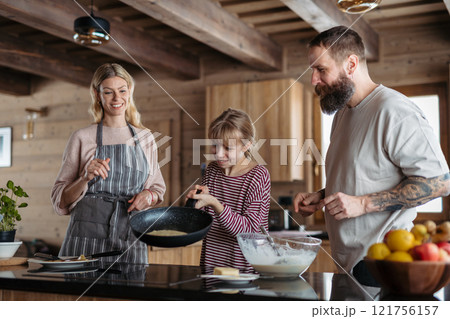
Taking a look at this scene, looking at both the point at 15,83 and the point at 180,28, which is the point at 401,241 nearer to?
the point at 180,28

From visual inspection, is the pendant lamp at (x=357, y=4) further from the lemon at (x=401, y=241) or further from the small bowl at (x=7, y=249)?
the small bowl at (x=7, y=249)

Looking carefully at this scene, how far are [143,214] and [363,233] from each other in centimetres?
72

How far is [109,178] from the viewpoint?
2.09 meters

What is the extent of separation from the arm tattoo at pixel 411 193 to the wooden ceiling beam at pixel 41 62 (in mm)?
3907

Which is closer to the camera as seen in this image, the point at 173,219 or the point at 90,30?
the point at 173,219

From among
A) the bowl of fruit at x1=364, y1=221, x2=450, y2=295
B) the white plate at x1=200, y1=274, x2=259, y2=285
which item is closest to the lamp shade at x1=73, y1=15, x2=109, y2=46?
the white plate at x1=200, y1=274, x2=259, y2=285

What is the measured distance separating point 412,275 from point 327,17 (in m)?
2.75

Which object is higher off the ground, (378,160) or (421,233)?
(378,160)

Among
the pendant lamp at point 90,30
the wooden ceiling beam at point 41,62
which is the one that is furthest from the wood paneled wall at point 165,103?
the pendant lamp at point 90,30

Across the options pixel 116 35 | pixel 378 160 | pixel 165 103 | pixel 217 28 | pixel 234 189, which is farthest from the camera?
pixel 165 103

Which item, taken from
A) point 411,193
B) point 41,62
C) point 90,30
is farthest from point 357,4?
point 41,62

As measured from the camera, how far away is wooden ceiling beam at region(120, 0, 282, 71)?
3.36 meters

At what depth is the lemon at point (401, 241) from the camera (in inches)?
47.9
